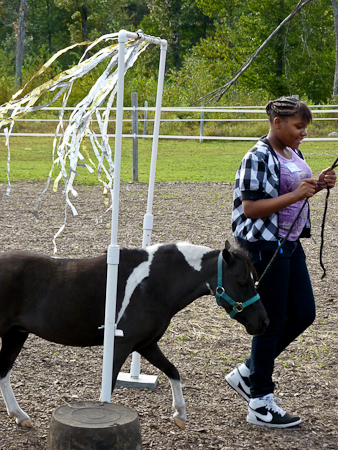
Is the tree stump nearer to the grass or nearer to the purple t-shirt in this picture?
the purple t-shirt

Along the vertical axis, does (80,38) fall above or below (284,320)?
above

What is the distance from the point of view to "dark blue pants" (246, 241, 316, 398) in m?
3.49

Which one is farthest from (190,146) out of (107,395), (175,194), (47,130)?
(107,395)

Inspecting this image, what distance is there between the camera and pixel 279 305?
350 centimetres

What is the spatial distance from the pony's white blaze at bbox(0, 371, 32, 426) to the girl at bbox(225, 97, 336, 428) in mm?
1278

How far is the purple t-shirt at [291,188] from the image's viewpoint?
346cm

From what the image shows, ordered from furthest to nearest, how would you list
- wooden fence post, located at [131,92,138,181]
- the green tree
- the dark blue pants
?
the green tree → wooden fence post, located at [131,92,138,181] → the dark blue pants

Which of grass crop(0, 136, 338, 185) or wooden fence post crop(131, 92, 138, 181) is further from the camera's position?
grass crop(0, 136, 338, 185)

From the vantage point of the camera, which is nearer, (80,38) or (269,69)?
(269,69)

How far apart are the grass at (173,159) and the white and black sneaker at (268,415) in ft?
29.2

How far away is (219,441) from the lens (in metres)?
3.36

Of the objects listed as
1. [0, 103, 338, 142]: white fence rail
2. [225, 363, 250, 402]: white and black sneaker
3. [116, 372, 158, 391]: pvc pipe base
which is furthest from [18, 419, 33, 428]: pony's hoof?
[0, 103, 338, 142]: white fence rail

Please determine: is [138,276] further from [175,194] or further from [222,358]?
[175,194]

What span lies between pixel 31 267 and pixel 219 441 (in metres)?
1.39
